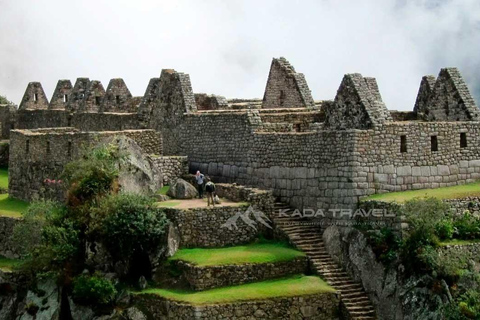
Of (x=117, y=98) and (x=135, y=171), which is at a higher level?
(x=117, y=98)

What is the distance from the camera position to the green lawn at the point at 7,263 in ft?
187

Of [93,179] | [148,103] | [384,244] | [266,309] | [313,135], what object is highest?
[148,103]

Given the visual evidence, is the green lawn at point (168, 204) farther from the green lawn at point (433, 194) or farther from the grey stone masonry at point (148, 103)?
the grey stone masonry at point (148, 103)

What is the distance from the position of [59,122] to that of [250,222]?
25.0 m

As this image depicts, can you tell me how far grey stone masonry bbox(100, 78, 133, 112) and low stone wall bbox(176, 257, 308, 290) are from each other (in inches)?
846

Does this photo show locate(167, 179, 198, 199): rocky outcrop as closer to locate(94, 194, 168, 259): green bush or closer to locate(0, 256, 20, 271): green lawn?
locate(94, 194, 168, 259): green bush

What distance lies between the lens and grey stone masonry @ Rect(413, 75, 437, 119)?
5906 centimetres

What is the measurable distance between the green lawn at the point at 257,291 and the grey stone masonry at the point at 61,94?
29.4 metres

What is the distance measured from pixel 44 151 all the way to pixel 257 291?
1707 cm

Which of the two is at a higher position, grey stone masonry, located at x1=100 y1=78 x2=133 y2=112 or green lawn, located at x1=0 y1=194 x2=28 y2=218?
grey stone masonry, located at x1=100 y1=78 x2=133 y2=112

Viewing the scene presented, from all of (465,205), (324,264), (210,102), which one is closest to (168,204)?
(324,264)

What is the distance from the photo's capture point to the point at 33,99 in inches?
3204

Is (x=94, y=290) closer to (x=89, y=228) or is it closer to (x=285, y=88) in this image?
(x=89, y=228)

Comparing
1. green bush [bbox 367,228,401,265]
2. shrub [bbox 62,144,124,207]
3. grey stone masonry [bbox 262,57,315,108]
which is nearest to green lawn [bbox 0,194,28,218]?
shrub [bbox 62,144,124,207]
